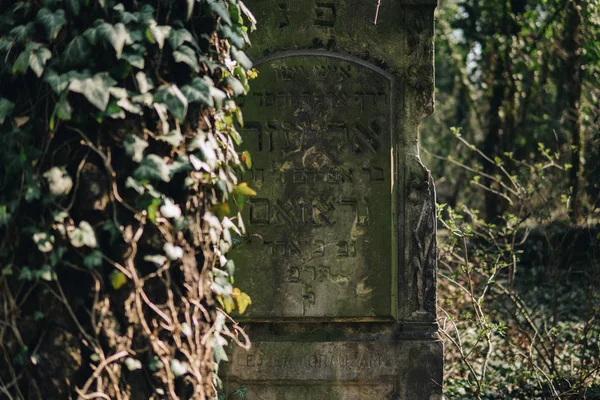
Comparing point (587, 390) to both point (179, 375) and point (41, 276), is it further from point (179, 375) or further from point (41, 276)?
point (41, 276)

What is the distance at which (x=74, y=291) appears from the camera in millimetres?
3209

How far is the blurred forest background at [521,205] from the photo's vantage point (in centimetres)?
628

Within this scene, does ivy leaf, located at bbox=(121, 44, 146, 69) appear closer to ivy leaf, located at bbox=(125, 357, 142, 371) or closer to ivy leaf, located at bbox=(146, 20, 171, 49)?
ivy leaf, located at bbox=(146, 20, 171, 49)

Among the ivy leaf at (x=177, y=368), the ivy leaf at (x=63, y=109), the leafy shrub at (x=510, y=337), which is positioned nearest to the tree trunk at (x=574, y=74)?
the leafy shrub at (x=510, y=337)

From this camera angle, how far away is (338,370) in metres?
4.87

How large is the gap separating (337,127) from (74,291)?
7.19 ft

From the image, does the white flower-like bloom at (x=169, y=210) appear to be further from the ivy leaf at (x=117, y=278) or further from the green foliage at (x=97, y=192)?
the ivy leaf at (x=117, y=278)

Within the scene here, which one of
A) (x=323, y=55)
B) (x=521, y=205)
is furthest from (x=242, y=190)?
(x=521, y=205)

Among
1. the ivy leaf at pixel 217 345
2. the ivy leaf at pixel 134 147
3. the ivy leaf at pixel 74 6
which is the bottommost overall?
the ivy leaf at pixel 217 345

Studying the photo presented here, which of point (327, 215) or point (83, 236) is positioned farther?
point (327, 215)

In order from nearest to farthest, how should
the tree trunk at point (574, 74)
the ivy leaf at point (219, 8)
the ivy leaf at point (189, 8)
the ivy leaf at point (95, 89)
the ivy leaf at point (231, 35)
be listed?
the ivy leaf at point (95, 89) < the ivy leaf at point (189, 8) < the ivy leaf at point (219, 8) < the ivy leaf at point (231, 35) < the tree trunk at point (574, 74)

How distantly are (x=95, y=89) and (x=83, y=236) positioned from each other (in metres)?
0.58

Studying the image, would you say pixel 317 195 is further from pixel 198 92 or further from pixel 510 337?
pixel 510 337

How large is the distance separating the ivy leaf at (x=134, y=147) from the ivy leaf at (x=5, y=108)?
1.63ft
